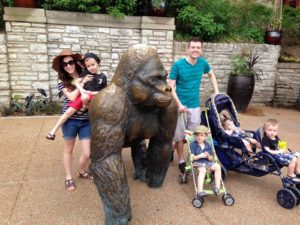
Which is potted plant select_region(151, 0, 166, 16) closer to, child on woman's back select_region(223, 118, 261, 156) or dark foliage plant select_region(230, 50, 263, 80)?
dark foliage plant select_region(230, 50, 263, 80)

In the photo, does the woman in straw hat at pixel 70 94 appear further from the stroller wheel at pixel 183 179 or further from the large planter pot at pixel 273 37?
the large planter pot at pixel 273 37

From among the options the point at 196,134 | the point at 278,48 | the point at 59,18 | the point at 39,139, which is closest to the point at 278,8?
the point at 278,48

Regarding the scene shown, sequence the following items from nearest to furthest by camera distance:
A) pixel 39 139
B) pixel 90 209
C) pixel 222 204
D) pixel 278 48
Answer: pixel 90 209 → pixel 222 204 → pixel 39 139 → pixel 278 48

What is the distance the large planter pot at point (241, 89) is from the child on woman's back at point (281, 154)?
4063mm

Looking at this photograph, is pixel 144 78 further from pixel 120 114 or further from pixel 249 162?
pixel 249 162

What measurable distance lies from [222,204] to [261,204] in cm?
41

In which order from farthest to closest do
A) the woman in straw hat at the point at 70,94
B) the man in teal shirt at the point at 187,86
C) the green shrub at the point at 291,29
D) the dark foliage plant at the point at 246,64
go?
the green shrub at the point at 291,29, the dark foliage plant at the point at 246,64, the man in teal shirt at the point at 187,86, the woman in straw hat at the point at 70,94

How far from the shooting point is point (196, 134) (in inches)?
131

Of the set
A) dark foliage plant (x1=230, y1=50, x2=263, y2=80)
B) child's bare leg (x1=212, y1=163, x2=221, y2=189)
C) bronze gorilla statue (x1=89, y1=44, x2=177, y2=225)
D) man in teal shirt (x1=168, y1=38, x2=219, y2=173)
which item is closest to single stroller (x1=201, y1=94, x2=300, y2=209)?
man in teal shirt (x1=168, y1=38, x2=219, y2=173)

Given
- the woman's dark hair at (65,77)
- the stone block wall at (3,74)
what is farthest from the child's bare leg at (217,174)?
the stone block wall at (3,74)

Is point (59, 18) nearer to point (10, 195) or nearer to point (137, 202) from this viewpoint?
point (10, 195)

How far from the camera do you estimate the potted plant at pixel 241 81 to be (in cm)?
716

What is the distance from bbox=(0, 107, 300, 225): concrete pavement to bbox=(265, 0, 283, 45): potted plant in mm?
5311

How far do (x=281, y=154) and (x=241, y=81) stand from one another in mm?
4303
